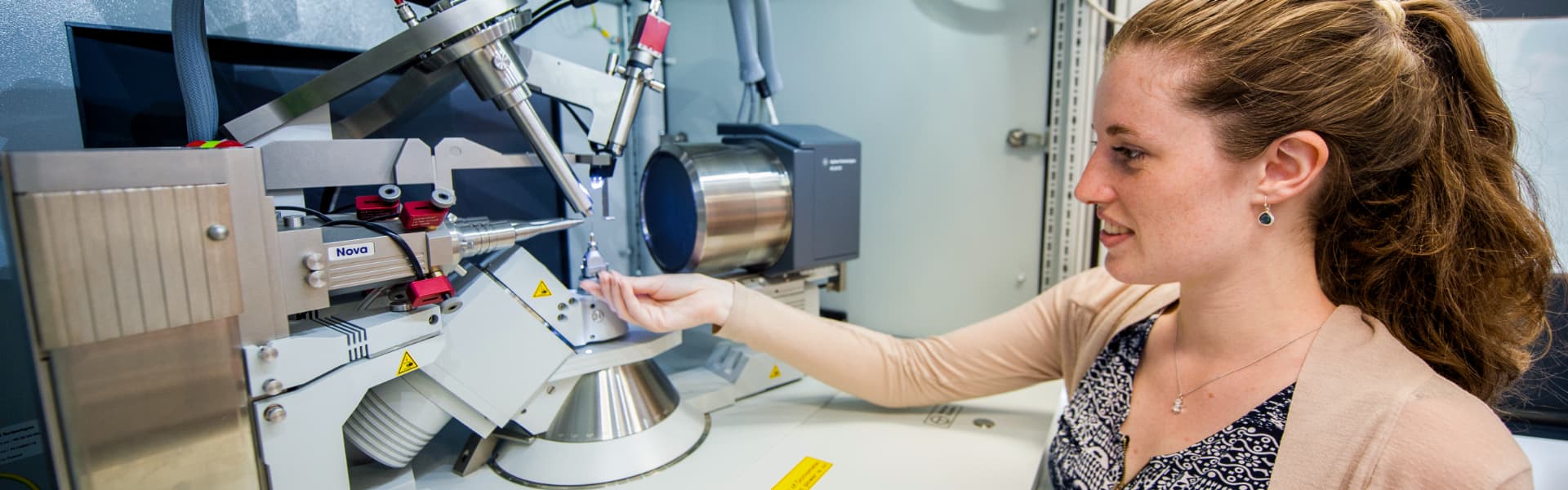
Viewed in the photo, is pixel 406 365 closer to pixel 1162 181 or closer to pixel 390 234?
Result: pixel 390 234

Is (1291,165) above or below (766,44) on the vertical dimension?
below

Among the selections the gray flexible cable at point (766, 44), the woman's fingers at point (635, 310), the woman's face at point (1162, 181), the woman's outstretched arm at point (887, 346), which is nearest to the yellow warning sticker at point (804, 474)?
the woman's outstretched arm at point (887, 346)

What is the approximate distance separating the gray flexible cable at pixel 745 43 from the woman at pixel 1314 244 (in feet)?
2.12

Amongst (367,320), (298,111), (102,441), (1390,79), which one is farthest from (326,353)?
(1390,79)

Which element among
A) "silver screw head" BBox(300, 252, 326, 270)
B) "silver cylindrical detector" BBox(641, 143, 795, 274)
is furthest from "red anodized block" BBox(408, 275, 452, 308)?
"silver cylindrical detector" BBox(641, 143, 795, 274)

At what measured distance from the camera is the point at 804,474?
104cm

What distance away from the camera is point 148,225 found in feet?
1.85

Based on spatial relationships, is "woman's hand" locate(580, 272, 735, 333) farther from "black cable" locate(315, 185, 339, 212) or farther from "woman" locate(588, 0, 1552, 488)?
"woman" locate(588, 0, 1552, 488)

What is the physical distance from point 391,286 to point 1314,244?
1059 millimetres

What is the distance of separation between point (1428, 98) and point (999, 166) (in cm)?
78

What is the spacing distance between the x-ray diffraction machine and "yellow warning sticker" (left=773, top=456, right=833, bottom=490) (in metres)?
0.16

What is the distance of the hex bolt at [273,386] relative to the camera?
68 centimetres

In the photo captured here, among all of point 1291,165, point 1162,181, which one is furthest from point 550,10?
point 1291,165

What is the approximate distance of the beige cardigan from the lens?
71cm
